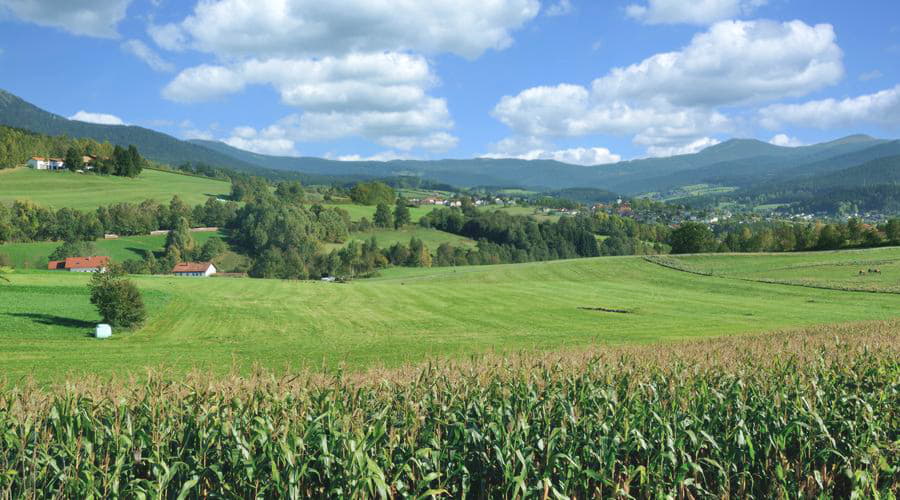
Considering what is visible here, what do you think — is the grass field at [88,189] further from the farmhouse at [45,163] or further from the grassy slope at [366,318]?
the grassy slope at [366,318]

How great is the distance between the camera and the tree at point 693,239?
10538cm

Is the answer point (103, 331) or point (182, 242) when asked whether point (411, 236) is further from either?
point (103, 331)

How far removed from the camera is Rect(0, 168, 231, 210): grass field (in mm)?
122062

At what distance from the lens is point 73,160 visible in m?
153

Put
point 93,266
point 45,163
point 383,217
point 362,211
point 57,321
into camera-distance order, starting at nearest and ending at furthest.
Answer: point 57,321
point 93,266
point 383,217
point 45,163
point 362,211

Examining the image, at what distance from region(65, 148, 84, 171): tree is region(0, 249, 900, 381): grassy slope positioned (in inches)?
4858

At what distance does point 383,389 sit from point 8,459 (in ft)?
16.1

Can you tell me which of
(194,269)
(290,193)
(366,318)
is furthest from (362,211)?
(366,318)

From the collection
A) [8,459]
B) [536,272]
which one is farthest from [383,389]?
[536,272]

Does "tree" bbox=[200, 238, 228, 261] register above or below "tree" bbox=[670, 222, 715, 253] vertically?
below

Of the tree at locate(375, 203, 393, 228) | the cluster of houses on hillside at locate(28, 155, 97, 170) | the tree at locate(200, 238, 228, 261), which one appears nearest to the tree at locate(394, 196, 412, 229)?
the tree at locate(375, 203, 393, 228)

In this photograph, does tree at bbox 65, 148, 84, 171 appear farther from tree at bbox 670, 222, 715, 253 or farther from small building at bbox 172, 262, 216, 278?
tree at bbox 670, 222, 715, 253

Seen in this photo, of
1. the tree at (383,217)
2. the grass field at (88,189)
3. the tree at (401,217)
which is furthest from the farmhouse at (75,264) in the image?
the tree at (401,217)

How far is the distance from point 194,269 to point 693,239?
94.3 m
